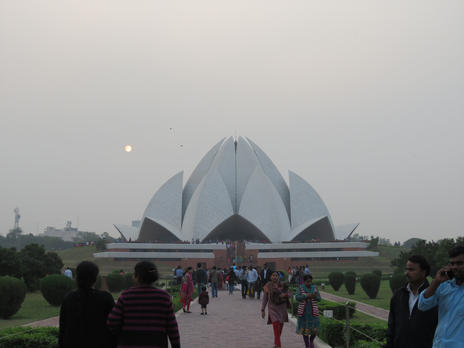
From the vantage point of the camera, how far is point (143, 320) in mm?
2934

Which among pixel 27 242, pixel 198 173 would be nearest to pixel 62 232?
pixel 27 242

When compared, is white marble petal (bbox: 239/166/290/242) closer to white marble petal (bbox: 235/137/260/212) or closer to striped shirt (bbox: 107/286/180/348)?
white marble petal (bbox: 235/137/260/212)

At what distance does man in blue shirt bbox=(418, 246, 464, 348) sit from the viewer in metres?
2.57

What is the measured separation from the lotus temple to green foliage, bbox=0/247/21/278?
15.9 m

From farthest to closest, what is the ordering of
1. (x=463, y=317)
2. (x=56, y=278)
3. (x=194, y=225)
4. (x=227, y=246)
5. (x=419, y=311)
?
(x=194, y=225), (x=227, y=246), (x=56, y=278), (x=419, y=311), (x=463, y=317)

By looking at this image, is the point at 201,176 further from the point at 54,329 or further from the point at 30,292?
the point at 54,329

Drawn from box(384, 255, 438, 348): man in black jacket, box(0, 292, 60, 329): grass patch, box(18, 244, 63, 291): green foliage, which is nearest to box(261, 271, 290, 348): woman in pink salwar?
box(384, 255, 438, 348): man in black jacket

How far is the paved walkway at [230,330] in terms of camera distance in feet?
21.9

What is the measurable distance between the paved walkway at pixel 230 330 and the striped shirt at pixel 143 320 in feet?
11.9

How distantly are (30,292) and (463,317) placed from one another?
17.1 metres

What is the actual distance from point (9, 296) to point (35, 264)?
846 centimetres

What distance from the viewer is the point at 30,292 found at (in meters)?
17.6

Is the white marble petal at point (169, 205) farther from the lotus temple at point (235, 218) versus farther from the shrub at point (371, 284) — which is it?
the shrub at point (371, 284)

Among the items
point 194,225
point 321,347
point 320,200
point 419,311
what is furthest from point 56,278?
point 320,200
